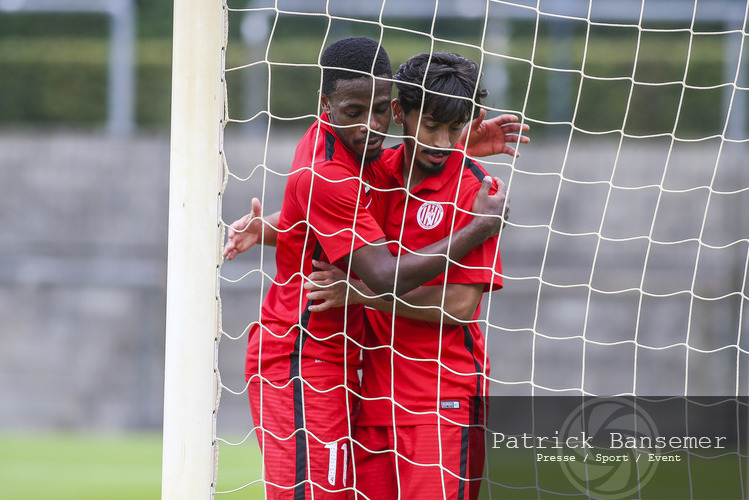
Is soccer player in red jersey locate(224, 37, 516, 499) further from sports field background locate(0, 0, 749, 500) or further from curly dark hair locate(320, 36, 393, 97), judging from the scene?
sports field background locate(0, 0, 749, 500)

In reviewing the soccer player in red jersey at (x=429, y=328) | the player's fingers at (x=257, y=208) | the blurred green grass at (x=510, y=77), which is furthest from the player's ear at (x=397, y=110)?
the blurred green grass at (x=510, y=77)

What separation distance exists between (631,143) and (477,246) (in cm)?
535

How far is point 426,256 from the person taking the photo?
208cm

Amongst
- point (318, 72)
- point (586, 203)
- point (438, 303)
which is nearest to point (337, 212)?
point (438, 303)

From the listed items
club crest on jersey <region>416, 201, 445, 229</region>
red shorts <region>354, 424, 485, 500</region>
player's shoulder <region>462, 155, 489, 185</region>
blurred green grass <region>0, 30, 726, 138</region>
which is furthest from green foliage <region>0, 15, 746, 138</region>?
red shorts <region>354, 424, 485, 500</region>

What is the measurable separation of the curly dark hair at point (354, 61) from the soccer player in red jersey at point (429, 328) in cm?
13

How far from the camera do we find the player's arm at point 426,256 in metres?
2.06

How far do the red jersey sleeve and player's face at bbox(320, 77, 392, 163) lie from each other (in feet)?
0.33

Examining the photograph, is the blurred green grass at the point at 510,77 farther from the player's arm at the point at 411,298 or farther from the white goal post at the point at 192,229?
the white goal post at the point at 192,229

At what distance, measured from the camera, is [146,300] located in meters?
7.17

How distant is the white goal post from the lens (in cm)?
189

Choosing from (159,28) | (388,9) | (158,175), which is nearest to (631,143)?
(388,9)

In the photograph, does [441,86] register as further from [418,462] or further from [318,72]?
[318,72]

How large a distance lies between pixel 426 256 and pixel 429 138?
0.37m
